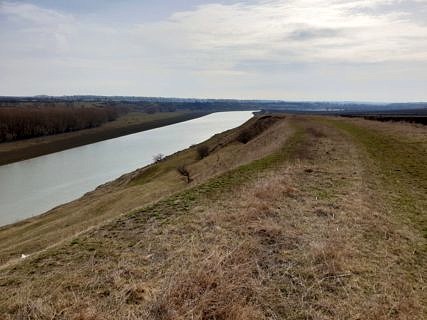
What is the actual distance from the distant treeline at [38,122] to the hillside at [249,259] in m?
83.2

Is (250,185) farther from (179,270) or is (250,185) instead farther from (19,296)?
(19,296)

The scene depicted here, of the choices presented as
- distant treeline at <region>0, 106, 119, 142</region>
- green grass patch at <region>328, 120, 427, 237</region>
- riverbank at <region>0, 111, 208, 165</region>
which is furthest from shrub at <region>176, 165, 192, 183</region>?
distant treeline at <region>0, 106, 119, 142</region>

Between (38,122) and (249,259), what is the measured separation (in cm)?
9572

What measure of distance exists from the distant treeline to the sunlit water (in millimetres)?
17460

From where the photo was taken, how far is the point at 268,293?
5617 mm

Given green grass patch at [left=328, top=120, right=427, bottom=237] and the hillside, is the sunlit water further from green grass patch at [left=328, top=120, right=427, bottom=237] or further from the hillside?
green grass patch at [left=328, top=120, right=427, bottom=237]

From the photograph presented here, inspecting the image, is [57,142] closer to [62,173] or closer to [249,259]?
[62,173]

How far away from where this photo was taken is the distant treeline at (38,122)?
83812mm

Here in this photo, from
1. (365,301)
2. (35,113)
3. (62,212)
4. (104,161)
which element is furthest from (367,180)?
(35,113)

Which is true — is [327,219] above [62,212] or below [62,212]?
above

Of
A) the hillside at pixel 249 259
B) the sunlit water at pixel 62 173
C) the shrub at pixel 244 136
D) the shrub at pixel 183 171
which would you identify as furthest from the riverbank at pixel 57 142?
A: the hillside at pixel 249 259

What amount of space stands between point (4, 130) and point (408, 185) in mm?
86686

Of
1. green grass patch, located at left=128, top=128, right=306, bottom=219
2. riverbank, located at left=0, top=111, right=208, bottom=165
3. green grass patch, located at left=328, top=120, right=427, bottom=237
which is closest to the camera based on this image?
green grass patch, located at left=328, top=120, right=427, bottom=237

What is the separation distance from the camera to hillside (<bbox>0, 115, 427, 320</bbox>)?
519 cm
